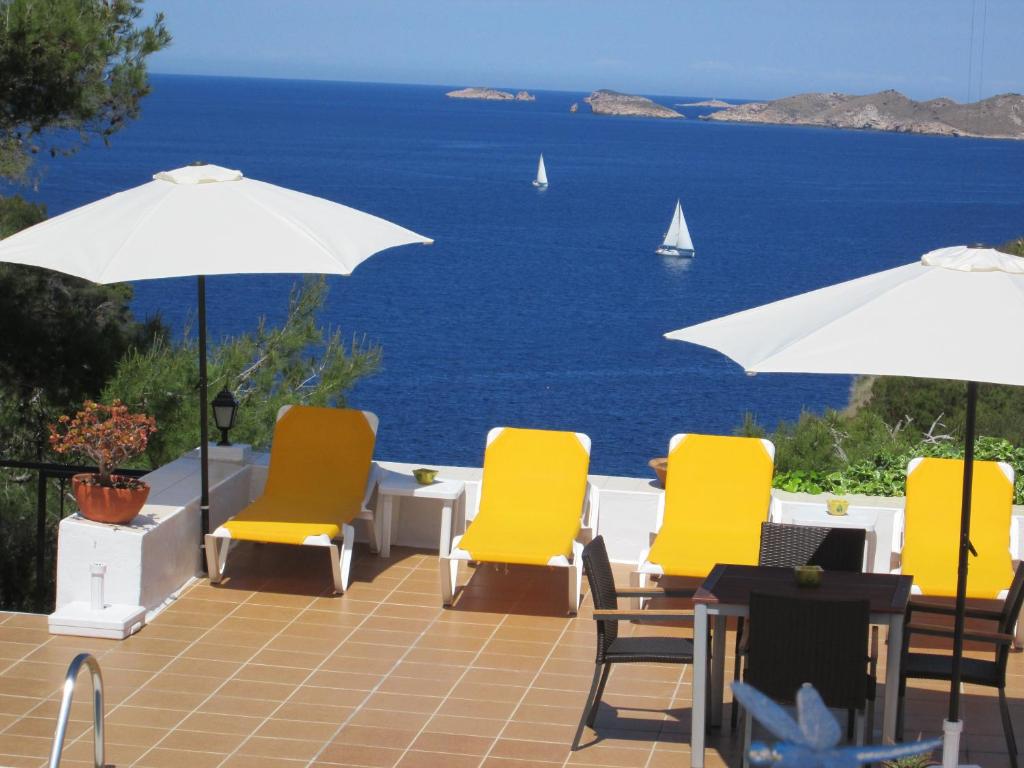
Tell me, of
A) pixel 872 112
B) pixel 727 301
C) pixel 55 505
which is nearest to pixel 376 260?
pixel 727 301

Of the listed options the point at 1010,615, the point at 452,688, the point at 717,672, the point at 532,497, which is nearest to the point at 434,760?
the point at 452,688

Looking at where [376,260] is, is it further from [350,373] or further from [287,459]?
[287,459]

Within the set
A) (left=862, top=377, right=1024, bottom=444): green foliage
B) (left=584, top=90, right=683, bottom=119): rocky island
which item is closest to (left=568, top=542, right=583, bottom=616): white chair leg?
(left=862, top=377, right=1024, bottom=444): green foliage

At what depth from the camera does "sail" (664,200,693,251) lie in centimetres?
6000

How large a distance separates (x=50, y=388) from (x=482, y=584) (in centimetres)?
656

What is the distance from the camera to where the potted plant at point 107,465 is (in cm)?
606

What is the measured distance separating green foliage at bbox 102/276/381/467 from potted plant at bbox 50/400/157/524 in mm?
4136

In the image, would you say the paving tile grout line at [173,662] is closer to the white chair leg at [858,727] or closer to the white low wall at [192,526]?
the white low wall at [192,526]

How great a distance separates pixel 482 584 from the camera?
268 inches

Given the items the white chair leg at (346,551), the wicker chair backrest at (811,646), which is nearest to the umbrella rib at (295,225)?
the white chair leg at (346,551)

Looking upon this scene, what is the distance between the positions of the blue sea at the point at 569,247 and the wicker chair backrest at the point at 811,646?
1.02 meters

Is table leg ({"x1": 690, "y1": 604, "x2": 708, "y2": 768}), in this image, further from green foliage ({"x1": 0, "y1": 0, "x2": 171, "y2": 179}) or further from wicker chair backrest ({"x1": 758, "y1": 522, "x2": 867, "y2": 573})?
green foliage ({"x1": 0, "y1": 0, "x2": 171, "y2": 179})

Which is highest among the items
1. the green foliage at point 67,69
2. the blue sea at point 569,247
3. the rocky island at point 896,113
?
the rocky island at point 896,113

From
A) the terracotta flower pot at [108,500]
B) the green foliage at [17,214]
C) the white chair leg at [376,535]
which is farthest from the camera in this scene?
the green foliage at [17,214]
